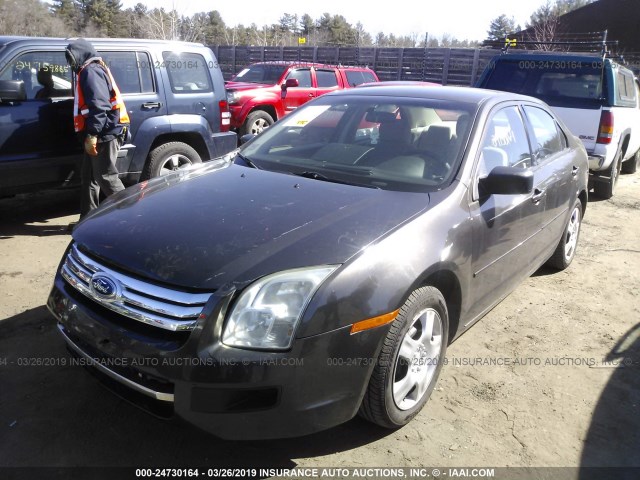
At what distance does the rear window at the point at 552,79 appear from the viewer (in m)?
7.61

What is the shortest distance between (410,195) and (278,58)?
87.4 ft

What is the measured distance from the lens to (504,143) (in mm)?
3531

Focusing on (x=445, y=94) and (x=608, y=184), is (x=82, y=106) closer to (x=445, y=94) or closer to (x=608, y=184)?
(x=445, y=94)

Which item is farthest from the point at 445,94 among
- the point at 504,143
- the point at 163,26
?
the point at 163,26

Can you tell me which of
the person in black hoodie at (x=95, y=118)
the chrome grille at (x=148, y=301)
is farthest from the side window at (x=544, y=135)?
the person in black hoodie at (x=95, y=118)

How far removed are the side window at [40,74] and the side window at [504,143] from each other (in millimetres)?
4271

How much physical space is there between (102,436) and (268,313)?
3.79 ft

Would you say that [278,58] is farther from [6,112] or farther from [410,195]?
[410,195]

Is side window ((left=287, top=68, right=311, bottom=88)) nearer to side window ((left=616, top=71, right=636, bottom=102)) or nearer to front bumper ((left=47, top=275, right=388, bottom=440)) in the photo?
side window ((left=616, top=71, right=636, bottom=102))

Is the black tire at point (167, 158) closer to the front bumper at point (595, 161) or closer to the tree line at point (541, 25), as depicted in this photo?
the front bumper at point (595, 161)

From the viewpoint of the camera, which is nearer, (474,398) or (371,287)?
→ (371,287)

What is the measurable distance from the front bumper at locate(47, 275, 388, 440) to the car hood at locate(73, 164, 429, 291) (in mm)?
225

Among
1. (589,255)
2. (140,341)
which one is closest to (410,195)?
(140,341)

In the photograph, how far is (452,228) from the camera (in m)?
2.76
